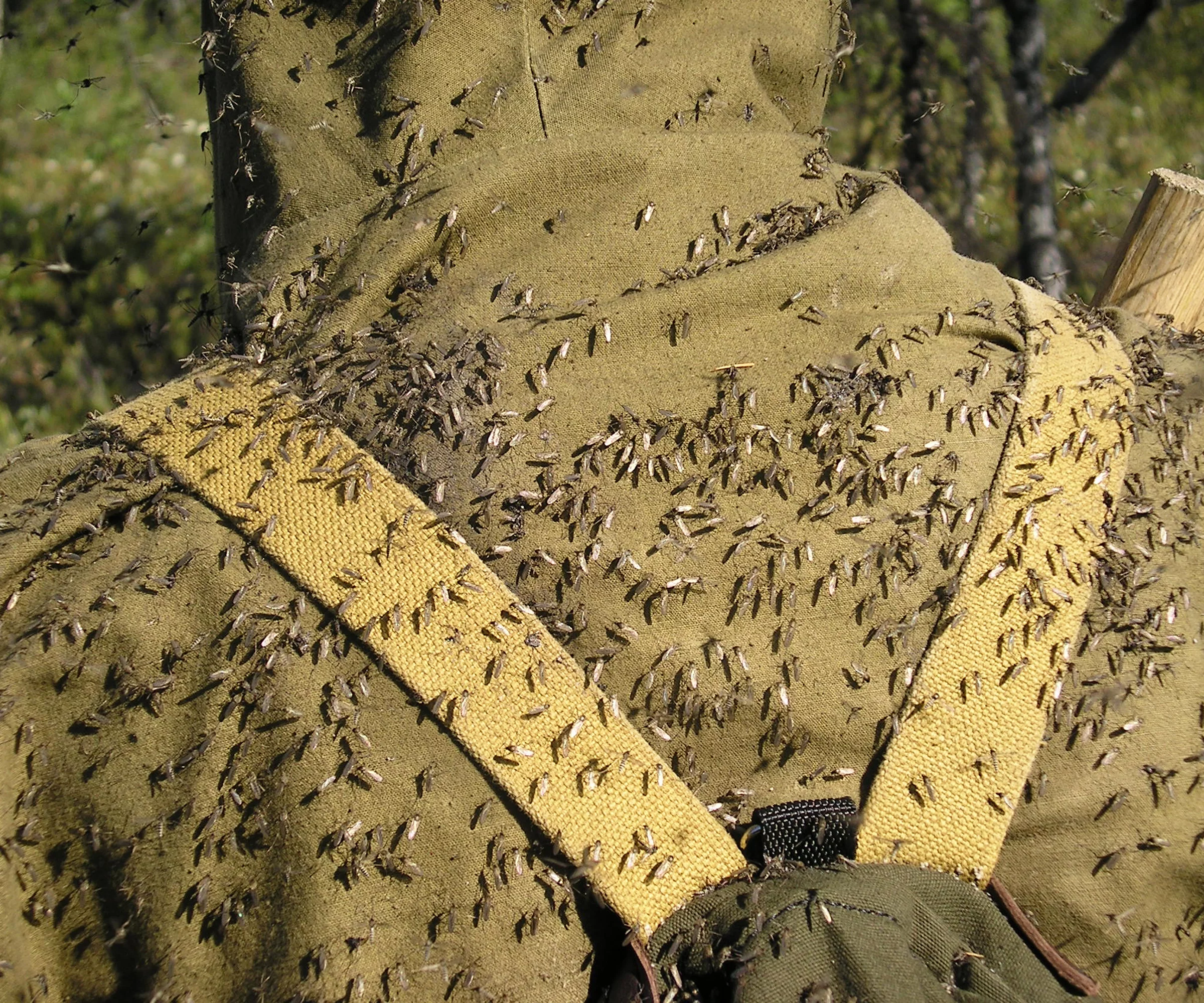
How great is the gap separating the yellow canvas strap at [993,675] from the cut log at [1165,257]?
1.27 m

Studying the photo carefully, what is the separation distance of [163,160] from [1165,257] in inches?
343

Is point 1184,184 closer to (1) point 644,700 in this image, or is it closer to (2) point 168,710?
(1) point 644,700

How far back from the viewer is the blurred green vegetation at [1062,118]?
23.8 feet

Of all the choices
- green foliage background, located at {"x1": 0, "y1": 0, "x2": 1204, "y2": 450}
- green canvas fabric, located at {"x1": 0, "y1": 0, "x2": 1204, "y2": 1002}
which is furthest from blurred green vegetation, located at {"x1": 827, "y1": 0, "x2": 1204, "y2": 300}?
green canvas fabric, located at {"x1": 0, "y1": 0, "x2": 1204, "y2": 1002}

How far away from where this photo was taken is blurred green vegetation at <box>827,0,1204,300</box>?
7262 mm

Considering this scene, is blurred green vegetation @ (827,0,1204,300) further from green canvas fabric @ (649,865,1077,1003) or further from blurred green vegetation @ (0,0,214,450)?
green canvas fabric @ (649,865,1077,1003)

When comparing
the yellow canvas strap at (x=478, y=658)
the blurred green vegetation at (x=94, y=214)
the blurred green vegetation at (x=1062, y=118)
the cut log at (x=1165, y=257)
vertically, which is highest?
the cut log at (x=1165, y=257)

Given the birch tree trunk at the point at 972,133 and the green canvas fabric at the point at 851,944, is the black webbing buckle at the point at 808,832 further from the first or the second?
the birch tree trunk at the point at 972,133

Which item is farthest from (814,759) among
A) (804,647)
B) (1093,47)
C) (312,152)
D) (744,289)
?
(1093,47)

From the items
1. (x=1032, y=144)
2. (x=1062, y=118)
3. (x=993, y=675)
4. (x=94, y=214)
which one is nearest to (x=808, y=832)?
(x=993, y=675)

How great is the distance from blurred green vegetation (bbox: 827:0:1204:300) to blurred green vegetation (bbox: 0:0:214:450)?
467 centimetres

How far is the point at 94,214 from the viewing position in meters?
8.62

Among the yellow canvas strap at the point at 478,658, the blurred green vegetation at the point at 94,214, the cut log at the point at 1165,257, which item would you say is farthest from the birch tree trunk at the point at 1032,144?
the yellow canvas strap at the point at 478,658

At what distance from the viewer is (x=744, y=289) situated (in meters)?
1.98
